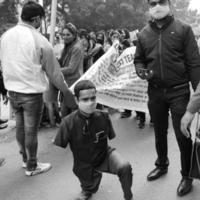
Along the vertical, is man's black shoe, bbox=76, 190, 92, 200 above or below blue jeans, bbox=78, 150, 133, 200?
below

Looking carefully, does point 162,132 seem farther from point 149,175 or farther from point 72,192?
point 72,192

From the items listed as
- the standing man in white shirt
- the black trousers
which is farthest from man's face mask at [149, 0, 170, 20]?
the standing man in white shirt

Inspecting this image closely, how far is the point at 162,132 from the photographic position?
3.95 m

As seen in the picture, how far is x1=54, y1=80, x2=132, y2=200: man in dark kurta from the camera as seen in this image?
3377mm

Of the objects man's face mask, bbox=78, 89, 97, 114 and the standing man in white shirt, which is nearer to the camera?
man's face mask, bbox=78, 89, 97, 114

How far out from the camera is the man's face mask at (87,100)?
3.36m

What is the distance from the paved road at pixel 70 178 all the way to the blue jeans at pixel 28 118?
30 centimetres

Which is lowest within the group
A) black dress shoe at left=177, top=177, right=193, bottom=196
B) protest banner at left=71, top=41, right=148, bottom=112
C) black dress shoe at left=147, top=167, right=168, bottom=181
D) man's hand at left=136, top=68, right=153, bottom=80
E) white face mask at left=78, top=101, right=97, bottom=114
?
black dress shoe at left=147, top=167, right=168, bottom=181

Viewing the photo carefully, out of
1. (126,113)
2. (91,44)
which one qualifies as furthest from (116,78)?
(91,44)

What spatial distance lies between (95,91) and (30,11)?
1.22 metres

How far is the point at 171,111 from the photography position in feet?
12.1

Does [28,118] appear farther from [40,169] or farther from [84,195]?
[84,195]

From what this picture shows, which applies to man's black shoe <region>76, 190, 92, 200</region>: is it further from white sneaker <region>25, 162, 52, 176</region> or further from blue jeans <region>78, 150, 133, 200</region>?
white sneaker <region>25, 162, 52, 176</region>

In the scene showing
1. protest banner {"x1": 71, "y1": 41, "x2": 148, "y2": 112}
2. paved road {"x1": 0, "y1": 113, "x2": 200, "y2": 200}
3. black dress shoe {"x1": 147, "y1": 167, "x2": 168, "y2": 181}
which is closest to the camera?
paved road {"x1": 0, "y1": 113, "x2": 200, "y2": 200}
